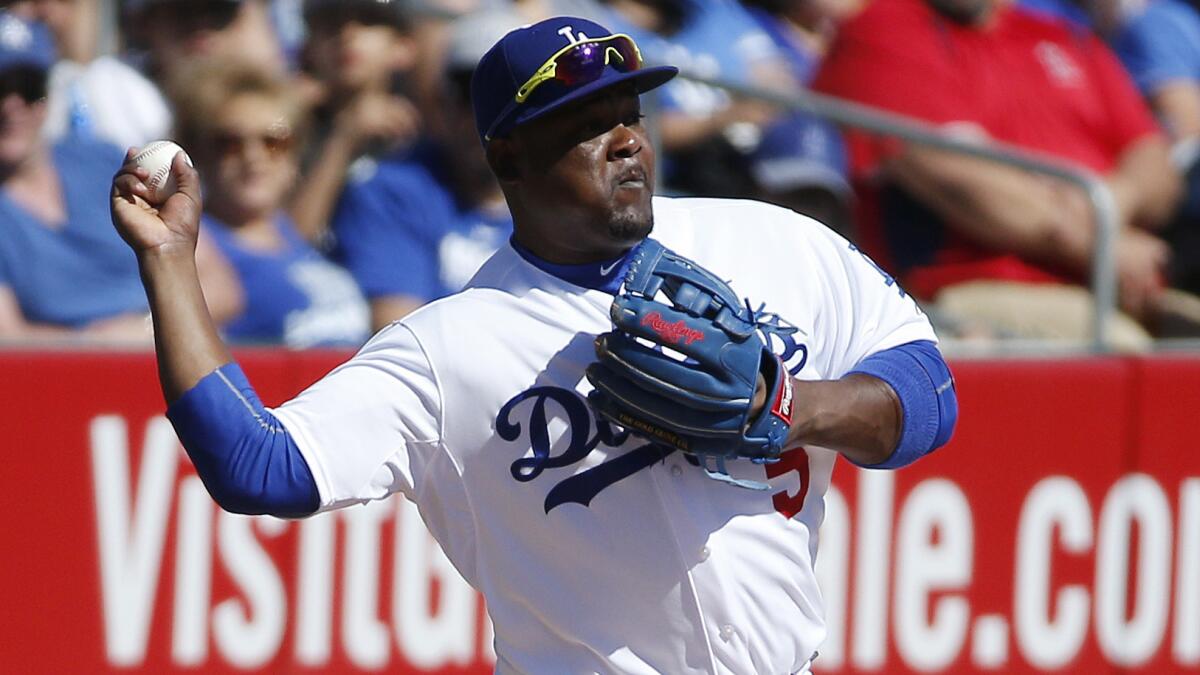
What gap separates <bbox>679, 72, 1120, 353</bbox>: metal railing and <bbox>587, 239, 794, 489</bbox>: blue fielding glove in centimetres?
320

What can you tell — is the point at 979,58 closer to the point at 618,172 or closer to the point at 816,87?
the point at 816,87

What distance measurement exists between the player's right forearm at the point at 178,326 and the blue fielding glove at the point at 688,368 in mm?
552

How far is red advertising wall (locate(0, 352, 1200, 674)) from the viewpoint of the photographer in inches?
189

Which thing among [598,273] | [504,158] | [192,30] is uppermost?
[504,158]

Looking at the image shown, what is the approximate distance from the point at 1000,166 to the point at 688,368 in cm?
368

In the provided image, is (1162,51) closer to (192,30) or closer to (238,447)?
(192,30)

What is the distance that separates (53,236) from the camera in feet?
16.0

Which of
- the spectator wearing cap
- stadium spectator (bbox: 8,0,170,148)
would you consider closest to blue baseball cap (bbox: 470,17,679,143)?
the spectator wearing cap

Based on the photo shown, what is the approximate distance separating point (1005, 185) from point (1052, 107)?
727 millimetres

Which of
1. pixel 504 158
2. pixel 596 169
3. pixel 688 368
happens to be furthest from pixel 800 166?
pixel 688 368

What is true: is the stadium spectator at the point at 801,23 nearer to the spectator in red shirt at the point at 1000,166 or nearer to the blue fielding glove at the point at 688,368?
the spectator in red shirt at the point at 1000,166

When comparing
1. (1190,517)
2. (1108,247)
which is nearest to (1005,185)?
(1108,247)

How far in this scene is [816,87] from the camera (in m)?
6.25

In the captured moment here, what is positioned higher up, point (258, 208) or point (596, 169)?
point (596, 169)
